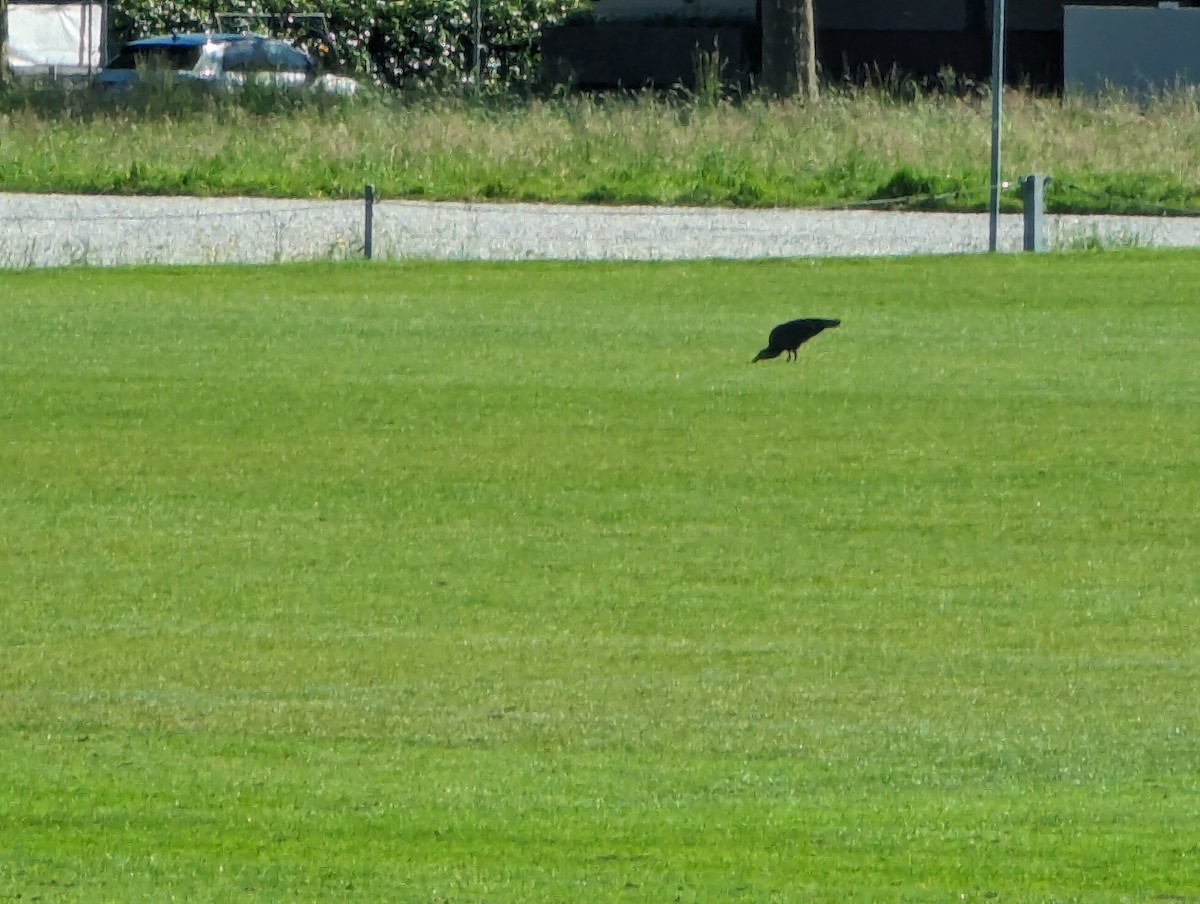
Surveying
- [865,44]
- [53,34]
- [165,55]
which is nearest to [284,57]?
[165,55]

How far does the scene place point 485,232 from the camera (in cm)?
2595

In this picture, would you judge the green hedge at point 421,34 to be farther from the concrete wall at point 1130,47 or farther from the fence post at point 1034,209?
the fence post at point 1034,209

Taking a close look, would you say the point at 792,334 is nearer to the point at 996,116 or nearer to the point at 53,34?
the point at 996,116

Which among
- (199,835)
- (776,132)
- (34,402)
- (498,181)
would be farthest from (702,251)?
(199,835)

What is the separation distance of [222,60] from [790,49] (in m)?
11.1

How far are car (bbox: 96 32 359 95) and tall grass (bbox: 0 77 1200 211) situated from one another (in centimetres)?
489

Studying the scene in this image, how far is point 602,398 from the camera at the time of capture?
15.5 meters

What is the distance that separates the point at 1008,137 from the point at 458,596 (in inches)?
889

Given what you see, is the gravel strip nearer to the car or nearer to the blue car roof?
the car

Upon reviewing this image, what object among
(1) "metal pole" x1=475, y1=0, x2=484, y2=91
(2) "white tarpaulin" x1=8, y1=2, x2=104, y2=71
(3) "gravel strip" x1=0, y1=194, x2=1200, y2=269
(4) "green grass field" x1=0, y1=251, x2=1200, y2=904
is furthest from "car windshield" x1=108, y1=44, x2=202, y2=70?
(4) "green grass field" x1=0, y1=251, x2=1200, y2=904

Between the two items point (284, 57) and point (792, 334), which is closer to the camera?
point (792, 334)

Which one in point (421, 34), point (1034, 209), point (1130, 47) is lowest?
point (1034, 209)

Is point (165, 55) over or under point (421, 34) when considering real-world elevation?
under

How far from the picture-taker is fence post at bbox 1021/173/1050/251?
78.0 feet
